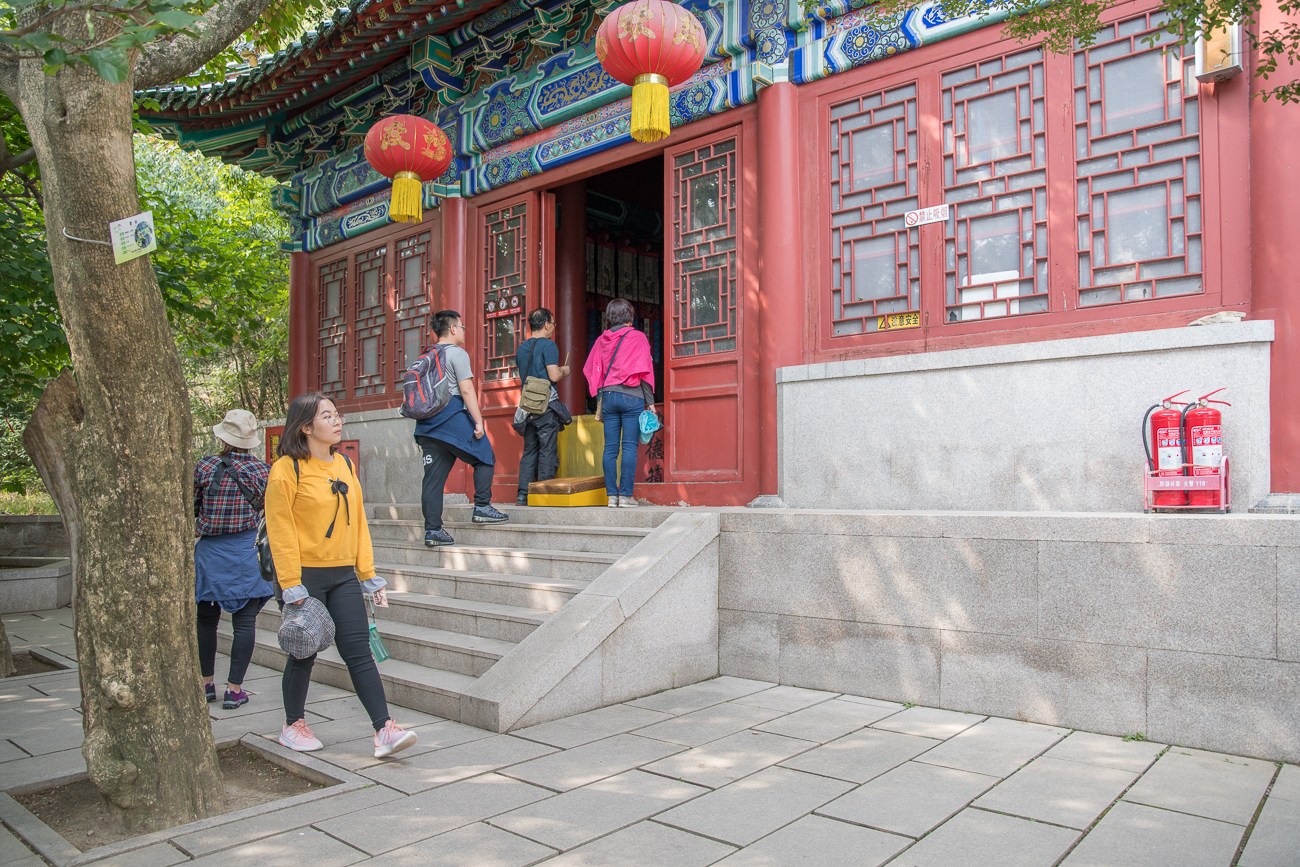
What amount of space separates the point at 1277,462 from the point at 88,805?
5.17 m

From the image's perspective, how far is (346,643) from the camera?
3629 millimetres

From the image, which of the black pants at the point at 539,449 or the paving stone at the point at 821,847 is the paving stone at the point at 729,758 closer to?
the paving stone at the point at 821,847

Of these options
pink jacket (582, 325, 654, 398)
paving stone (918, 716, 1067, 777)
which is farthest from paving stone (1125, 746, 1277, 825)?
pink jacket (582, 325, 654, 398)

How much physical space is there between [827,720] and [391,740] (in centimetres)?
195

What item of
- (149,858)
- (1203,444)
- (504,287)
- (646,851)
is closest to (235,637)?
(149,858)

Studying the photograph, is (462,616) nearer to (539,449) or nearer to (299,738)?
(299,738)

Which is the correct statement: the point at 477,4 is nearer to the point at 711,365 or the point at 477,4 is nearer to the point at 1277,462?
the point at 711,365

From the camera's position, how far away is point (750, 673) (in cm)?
498

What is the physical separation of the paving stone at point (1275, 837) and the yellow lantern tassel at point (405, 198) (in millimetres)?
6450

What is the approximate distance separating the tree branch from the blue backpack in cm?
241

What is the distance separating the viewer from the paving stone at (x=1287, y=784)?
3109 millimetres

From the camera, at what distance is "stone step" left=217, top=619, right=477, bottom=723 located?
4.22 metres

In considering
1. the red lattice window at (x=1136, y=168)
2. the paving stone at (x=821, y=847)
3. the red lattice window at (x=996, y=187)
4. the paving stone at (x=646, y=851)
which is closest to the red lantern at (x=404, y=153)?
the red lattice window at (x=996, y=187)

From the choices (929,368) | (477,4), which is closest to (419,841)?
(929,368)
